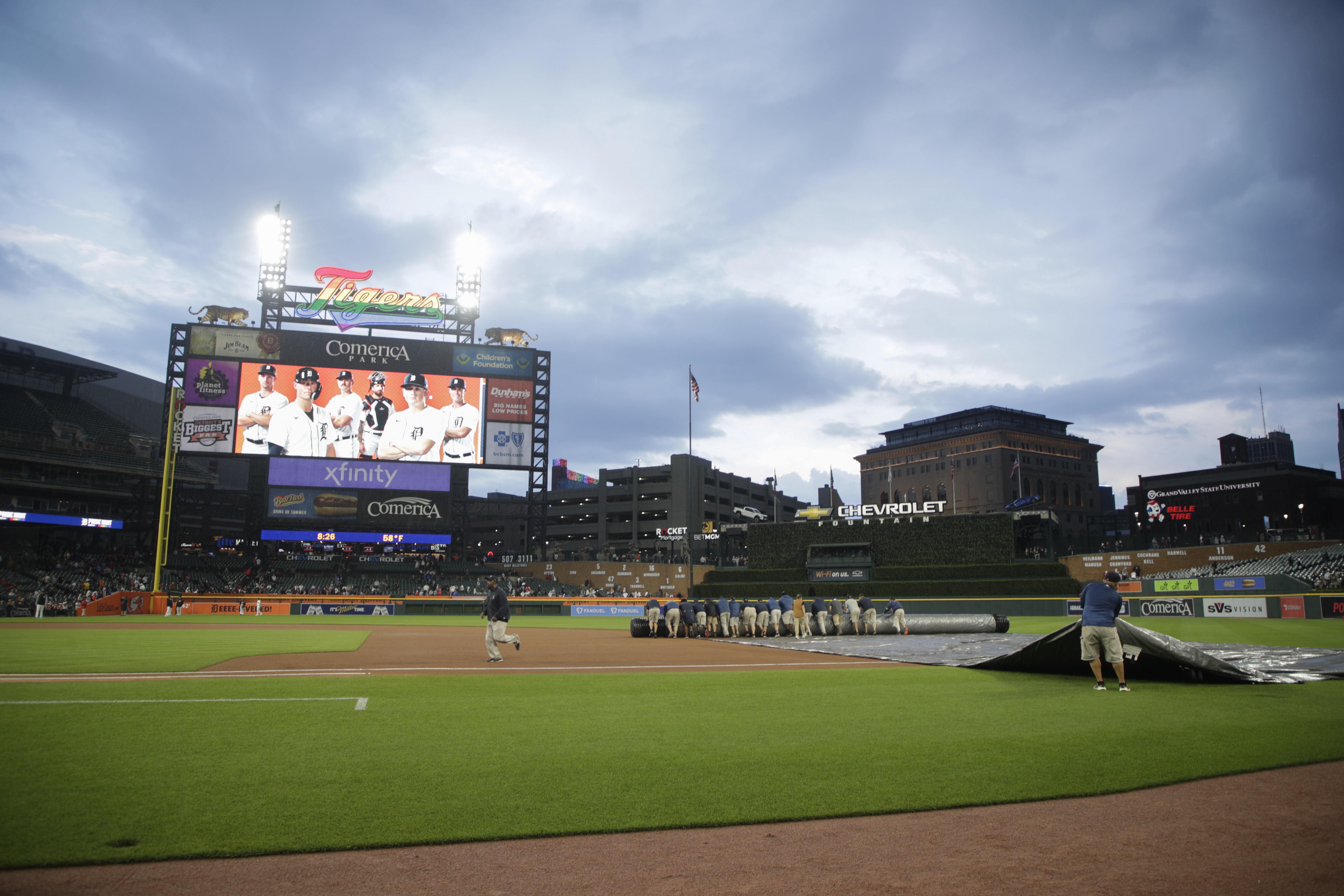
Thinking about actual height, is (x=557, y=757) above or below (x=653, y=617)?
above

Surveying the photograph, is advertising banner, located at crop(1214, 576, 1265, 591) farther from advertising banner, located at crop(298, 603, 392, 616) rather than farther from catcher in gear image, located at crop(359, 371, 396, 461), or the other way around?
catcher in gear image, located at crop(359, 371, 396, 461)

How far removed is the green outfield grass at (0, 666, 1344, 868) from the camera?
4734 mm

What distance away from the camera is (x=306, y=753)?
6.45 m

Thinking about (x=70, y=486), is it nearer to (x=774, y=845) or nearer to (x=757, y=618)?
(x=757, y=618)

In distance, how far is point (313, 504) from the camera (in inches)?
2269

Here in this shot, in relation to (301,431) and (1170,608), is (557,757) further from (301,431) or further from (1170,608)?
(301,431)

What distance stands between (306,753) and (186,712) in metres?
2.97

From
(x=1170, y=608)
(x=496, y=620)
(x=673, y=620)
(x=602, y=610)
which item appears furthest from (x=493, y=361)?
(x=496, y=620)

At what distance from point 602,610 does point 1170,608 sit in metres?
33.2

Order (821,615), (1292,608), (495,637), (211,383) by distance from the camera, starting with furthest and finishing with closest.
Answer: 1. (211,383)
2. (1292,608)
3. (821,615)
4. (495,637)

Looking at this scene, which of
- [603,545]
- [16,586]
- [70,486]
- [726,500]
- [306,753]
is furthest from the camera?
[726,500]

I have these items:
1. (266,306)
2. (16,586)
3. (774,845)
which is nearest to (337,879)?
(774,845)

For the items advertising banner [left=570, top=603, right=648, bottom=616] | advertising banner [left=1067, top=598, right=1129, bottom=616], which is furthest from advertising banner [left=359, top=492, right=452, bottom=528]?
advertising banner [left=1067, top=598, right=1129, bottom=616]

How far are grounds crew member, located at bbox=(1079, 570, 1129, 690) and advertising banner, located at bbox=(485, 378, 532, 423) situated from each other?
53.5 m
